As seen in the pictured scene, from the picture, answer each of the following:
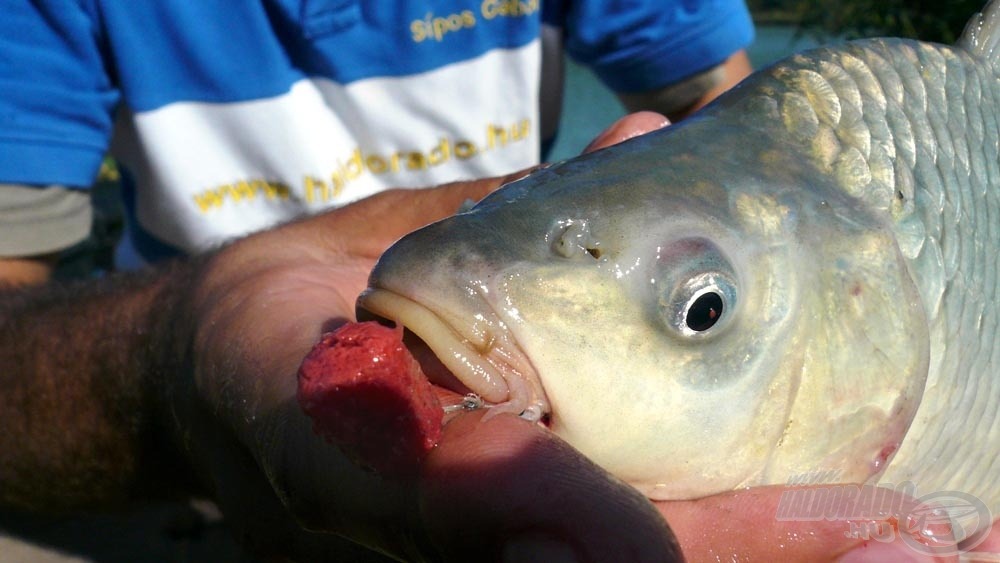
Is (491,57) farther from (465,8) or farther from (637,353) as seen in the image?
(637,353)

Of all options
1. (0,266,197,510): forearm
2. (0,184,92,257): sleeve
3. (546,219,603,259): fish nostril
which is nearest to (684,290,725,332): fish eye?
(546,219,603,259): fish nostril

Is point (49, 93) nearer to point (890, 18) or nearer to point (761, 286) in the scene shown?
point (761, 286)

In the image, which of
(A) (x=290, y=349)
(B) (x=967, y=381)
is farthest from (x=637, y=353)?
(B) (x=967, y=381)

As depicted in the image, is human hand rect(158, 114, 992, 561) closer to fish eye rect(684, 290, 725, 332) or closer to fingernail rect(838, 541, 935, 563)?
fingernail rect(838, 541, 935, 563)

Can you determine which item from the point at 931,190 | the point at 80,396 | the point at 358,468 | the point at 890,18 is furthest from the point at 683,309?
the point at 890,18

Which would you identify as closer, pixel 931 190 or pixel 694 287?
pixel 694 287

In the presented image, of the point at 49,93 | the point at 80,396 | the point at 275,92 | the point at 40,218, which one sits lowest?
the point at 80,396

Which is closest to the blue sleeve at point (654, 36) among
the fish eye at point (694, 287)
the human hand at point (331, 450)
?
the human hand at point (331, 450)
